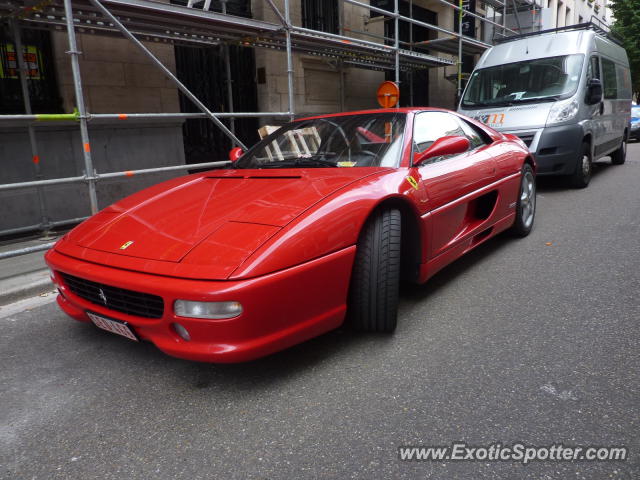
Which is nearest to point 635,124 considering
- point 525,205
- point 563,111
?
point 563,111

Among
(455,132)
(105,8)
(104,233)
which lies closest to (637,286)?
(455,132)

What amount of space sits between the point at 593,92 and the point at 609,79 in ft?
5.93

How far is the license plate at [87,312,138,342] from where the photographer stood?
2330 millimetres

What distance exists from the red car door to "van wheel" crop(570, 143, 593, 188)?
3839 mm

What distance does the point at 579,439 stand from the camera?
6.21 feet

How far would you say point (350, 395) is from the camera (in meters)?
2.25

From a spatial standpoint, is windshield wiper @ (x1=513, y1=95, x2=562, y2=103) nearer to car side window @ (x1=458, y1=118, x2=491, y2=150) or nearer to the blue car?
car side window @ (x1=458, y1=118, x2=491, y2=150)

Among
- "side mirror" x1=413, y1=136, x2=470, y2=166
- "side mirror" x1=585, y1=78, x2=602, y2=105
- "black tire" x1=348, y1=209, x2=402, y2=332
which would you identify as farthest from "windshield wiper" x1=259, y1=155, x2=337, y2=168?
"side mirror" x1=585, y1=78, x2=602, y2=105

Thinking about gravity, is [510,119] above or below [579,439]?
above

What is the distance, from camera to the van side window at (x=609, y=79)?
8.33 m

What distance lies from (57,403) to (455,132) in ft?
10.4

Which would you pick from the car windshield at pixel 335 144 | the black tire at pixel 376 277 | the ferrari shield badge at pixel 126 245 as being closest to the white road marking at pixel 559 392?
Answer: the black tire at pixel 376 277

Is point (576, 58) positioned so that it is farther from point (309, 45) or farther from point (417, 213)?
point (417, 213)

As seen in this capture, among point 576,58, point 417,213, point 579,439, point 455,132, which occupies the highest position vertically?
point 576,58
